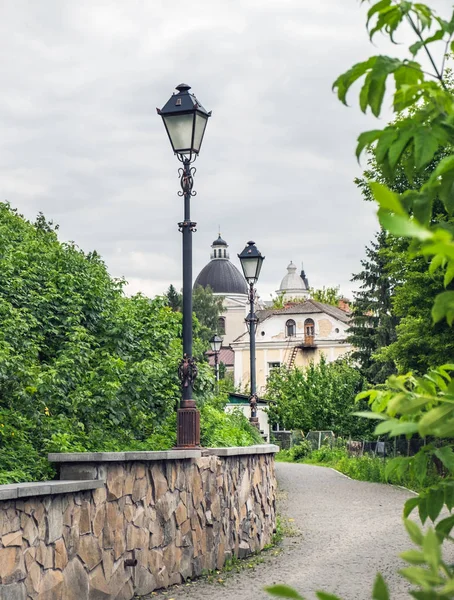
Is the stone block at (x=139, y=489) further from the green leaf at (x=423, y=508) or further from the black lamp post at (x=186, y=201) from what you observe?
the green leaf at (x=423, y=508)

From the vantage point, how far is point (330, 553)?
11484mm

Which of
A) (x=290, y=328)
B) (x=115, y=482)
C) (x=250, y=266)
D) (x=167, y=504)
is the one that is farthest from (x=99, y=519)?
(x=290, y=328)

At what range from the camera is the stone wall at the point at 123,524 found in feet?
22.2

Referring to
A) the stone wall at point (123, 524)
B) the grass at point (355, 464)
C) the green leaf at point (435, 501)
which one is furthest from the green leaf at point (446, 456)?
the grass at point (355, 464)

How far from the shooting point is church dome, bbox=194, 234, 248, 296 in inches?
4643

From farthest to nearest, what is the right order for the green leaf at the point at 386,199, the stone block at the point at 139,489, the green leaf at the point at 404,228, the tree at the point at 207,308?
the tree at the point at 207,308 → the stone block at the point at 139,489 → the green leaf at the point at 386,199 → the green leaf at the point at 404,228

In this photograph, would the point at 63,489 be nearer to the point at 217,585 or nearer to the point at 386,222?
the point at 217,585

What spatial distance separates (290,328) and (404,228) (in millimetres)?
74446

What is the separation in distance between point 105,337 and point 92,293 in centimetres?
61

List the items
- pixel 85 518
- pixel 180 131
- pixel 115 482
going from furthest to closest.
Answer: pixel 180 131 → pixel 115 482 → pixel 85 518

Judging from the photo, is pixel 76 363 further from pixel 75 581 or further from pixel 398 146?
pixel 398 146

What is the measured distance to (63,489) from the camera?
7133mm

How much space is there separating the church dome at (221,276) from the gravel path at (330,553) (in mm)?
96611

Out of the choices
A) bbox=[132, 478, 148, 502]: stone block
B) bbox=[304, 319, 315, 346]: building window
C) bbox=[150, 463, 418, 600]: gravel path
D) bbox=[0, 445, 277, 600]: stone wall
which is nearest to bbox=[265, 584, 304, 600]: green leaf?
bbox=[0, 445, 277, 600]: stone wall
